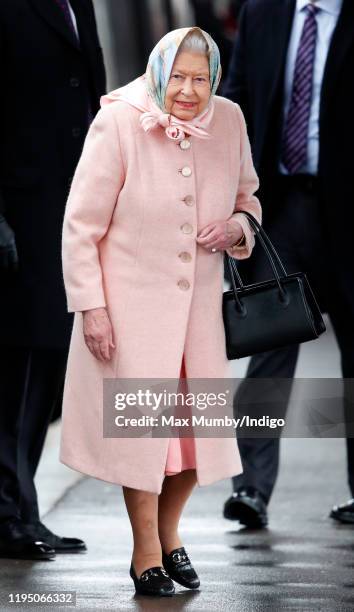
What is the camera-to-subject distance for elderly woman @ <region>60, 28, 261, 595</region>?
4617 mm

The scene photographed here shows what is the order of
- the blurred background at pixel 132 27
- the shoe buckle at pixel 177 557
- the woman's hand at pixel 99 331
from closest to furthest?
the woman's hand at pixel 99 331
the shoe buckle at pixel 177 557
the blurred background at pixel 132 27

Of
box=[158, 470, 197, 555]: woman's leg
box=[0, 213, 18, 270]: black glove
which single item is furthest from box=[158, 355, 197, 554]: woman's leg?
box=[0, 213, 18, 270]: black glove

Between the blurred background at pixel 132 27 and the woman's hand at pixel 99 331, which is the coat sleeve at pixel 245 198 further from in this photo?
the blurred background at pixel 132 27

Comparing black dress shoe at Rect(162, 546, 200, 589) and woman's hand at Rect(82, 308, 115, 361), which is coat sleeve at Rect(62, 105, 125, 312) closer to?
woman's hand at Rect(82, 308, 115, 361)

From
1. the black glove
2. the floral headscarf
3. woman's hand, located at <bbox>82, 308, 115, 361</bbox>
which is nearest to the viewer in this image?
the floral headscarf

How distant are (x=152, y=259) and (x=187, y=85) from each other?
0.51m

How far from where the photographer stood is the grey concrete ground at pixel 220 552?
15.4 ft

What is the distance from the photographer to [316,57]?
618 centimetres

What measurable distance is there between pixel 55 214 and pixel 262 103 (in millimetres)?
1097

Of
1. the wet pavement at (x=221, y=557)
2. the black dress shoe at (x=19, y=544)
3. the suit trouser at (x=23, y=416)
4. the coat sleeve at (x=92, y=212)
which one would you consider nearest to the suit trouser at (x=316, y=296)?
the wet pavement at (x=221, y=557)

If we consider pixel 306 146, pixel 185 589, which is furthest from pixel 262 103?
pixel 185 589

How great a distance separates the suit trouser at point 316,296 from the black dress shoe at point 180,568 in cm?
135

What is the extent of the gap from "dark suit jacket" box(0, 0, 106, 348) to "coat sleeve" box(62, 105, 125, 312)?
2.89ft

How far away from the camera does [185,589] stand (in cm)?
483
